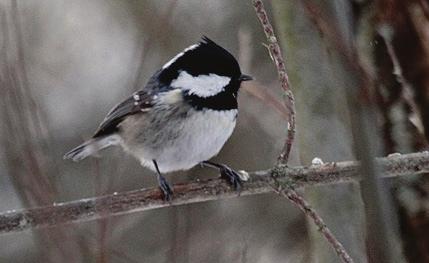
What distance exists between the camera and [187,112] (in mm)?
2783

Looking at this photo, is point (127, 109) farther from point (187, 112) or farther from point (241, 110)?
point (241, 110)

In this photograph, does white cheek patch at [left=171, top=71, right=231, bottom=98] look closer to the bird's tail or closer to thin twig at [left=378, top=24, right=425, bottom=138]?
the bird's tail

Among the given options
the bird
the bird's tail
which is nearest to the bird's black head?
the bird

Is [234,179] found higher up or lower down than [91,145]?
lower down

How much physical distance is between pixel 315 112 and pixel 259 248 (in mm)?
2482

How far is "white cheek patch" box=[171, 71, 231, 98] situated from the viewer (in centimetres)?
282

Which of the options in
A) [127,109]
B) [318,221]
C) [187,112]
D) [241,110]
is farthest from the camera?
[241,110]

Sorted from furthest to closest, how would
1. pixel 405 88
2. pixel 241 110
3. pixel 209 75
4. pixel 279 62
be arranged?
pixel 241 110, pixel 209 75, pixel 405 88, pixel 279 62

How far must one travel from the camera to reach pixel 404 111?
2.69 m

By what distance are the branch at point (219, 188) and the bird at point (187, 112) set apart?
0.35 m

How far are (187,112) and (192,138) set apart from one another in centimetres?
11

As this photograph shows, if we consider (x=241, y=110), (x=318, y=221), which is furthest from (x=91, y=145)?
(x=318, y=221)

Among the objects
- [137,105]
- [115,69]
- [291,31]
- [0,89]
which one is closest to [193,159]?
[137,105]

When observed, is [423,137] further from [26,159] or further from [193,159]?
[26,159]
